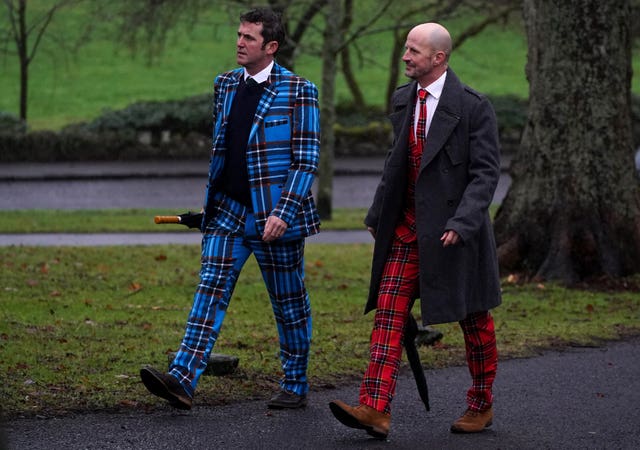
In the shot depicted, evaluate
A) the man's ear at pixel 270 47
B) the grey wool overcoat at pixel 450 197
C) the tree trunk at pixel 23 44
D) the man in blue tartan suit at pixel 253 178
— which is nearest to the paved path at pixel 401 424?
the man in blue tartan suit at pixel 253 178

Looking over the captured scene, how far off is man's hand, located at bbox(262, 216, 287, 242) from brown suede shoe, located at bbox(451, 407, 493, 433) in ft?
3.95

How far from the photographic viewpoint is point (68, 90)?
4359cm

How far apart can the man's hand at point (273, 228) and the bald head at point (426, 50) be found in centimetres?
90

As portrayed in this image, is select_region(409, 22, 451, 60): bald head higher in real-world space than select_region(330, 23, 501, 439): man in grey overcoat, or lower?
higher

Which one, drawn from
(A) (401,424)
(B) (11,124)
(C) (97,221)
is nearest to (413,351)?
(A) (401,424)

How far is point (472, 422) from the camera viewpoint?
589cm

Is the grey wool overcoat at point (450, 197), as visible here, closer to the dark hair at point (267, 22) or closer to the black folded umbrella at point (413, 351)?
the black folded umbrella at point (413, 351)

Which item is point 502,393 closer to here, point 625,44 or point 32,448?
point 32,448

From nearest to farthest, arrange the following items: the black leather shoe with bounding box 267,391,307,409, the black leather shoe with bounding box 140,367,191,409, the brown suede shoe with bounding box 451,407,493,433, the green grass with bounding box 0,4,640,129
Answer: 1. the black leather shoe with bounding box 140,367,191,409
2. the brown suede shoe with bounding box 451,407,493,433
3. the black leather shoe with bounding box 267,391,307,409
4. the green grass with bounding box 0,4,640,129

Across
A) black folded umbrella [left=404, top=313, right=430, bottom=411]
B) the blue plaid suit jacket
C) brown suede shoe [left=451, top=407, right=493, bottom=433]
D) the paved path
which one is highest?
the blue plaid suit jacket

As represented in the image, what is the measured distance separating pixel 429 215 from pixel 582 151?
20.4ft

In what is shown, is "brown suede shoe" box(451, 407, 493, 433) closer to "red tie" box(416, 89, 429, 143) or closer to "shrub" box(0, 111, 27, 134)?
"red tie" box(416, 89, 429, 143)

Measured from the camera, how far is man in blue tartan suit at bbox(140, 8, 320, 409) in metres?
5.90

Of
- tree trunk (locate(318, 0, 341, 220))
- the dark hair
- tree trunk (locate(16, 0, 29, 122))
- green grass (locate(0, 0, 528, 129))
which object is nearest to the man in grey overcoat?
the dark hair
